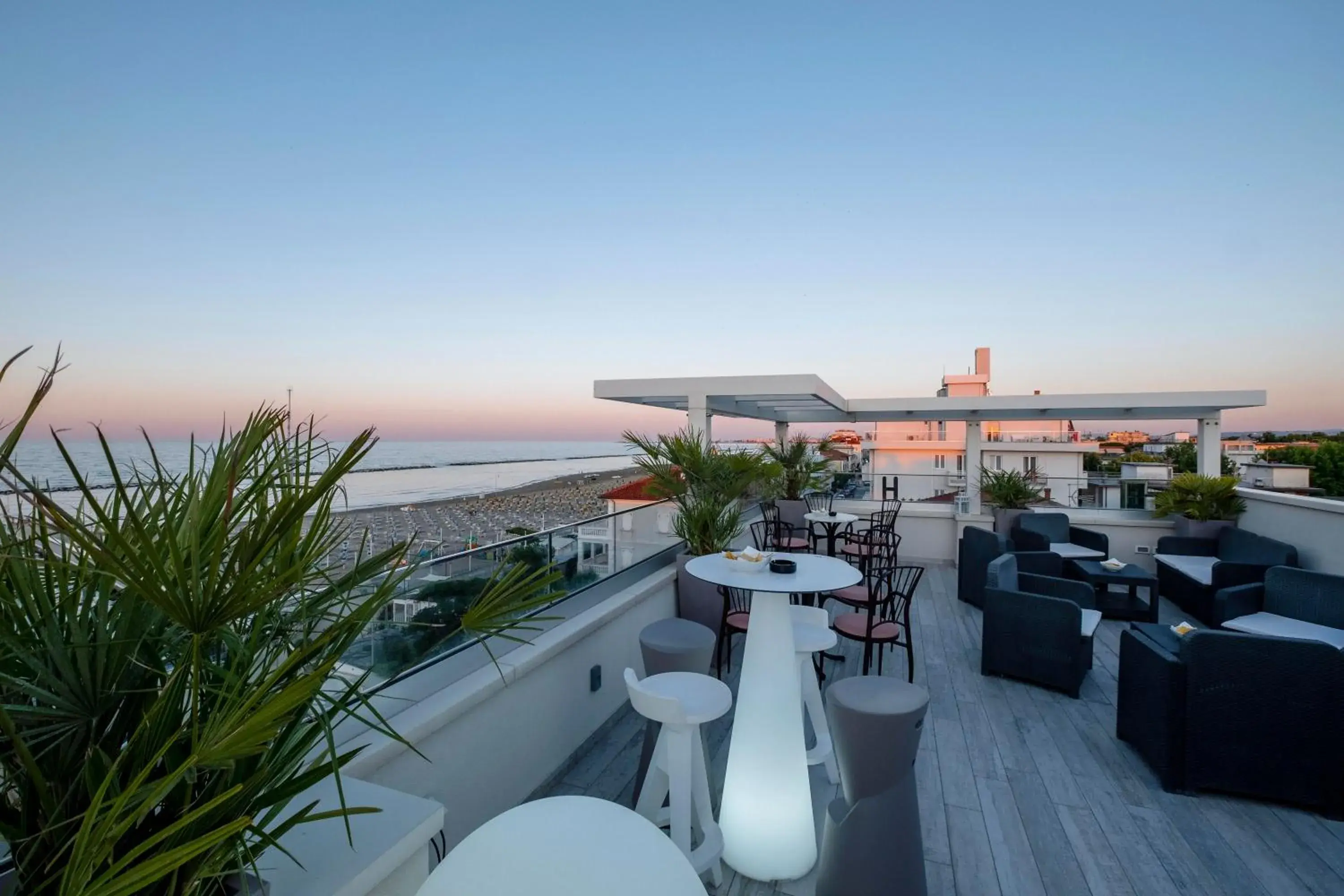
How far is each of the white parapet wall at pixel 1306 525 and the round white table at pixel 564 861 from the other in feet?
24.6

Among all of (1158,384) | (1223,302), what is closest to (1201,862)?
(1223,302)

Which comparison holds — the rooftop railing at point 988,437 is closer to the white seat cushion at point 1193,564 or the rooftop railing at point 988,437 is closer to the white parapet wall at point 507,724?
the white seat cushion at point 1193,564

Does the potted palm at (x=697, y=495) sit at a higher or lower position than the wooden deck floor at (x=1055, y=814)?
higher

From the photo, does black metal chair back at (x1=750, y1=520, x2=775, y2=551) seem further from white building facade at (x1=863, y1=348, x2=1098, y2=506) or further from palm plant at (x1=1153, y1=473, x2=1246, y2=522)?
palm plant at (x1=1153, y1=473, x2=1246, y2=522)

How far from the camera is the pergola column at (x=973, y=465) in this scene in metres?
8.58

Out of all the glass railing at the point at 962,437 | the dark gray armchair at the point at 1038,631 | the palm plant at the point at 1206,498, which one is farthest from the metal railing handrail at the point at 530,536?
the glass railing at the point at 962,437

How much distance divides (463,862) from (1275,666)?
13.3ft

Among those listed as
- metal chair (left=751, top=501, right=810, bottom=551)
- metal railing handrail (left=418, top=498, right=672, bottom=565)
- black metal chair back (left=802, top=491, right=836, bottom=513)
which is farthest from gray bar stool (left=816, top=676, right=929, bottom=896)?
black metal chair back (left=802, top=491, right=836, bottom=513)

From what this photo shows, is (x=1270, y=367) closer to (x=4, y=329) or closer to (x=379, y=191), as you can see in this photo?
(x=379, y=191)

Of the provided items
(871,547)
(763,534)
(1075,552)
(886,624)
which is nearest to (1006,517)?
(1075,552)

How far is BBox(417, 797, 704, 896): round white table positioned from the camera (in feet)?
2.98

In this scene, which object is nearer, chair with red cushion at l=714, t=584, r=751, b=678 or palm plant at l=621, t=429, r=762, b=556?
chair with red cushion at l=714, t=584, r=751, b=678

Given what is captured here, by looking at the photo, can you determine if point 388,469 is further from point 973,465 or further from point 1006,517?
point 973,465

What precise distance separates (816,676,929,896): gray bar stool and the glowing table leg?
24cm
